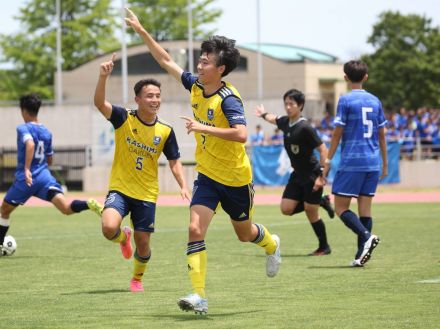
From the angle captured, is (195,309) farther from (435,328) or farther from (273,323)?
(435,328)

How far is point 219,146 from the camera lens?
9.11 m

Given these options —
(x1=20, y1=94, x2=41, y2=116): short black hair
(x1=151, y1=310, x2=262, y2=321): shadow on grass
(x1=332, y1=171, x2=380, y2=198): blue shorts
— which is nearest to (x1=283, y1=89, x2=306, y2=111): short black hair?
(x1=332, y1=171, x2=380, y2=198): blue shorts

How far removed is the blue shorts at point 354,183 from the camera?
12523 millimetres

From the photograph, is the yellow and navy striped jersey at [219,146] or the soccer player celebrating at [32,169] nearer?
the yellow and navy striped jersey at [219,146]

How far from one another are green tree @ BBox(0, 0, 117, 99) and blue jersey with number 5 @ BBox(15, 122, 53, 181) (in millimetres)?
52499

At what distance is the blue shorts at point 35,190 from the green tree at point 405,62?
57.7 metres

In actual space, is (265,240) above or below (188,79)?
below

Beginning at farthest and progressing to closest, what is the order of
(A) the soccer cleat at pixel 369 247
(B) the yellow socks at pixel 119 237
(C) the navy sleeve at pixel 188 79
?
(A) the soccer cleat at pixel 369 247 → (B) the yellow socks at pixel 119 237 → (C) the navy sleeve at pixel 188 79

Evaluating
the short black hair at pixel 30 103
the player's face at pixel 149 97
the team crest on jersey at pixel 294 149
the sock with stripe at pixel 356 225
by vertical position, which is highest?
the player's face at pixel 149 97

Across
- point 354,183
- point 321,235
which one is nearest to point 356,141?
point 354,183

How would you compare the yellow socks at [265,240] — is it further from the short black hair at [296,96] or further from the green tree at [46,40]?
the green tree at [46,40]

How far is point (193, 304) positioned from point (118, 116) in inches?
103

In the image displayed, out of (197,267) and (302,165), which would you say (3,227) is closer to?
(302,165)

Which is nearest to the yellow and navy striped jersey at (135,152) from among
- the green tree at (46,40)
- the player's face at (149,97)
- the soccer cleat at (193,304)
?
the player's face at (149,97)
